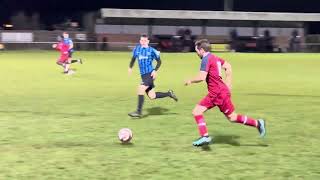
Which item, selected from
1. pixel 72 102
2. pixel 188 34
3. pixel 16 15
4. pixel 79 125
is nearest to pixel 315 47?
pixel 188 34

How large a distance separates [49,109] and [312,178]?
8065 millimetres

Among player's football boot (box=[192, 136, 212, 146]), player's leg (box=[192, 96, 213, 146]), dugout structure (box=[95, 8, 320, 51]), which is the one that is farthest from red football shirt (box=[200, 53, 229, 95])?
dugout structure (box=[95, 8, 320, 51])

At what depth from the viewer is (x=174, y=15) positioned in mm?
48688

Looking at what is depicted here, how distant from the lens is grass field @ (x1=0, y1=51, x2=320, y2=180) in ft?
23.6

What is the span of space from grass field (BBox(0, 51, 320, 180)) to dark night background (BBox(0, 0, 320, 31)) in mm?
41950

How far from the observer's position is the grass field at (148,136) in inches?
283

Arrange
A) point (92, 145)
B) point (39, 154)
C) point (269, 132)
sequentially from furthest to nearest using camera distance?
point (269, 132)
point (92, 145)
point (39, 154)

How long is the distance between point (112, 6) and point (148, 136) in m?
54.6

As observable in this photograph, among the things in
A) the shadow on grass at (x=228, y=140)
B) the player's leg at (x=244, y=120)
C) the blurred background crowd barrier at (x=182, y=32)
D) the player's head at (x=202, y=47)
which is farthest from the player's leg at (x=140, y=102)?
the blurred background crowd barrier at (x=182, y=32)

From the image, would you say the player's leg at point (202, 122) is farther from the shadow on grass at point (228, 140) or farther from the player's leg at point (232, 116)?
the shadow on grass at point (228, 140)

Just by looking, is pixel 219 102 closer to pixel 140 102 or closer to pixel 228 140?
pixel 228 140

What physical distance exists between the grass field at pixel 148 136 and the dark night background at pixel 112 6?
42.0 meters

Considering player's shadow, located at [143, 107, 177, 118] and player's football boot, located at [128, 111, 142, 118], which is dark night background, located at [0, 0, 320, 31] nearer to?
player's shadow, located at [143, 107, 177, 118]

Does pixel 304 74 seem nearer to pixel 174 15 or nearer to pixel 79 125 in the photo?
pixel 79 125
